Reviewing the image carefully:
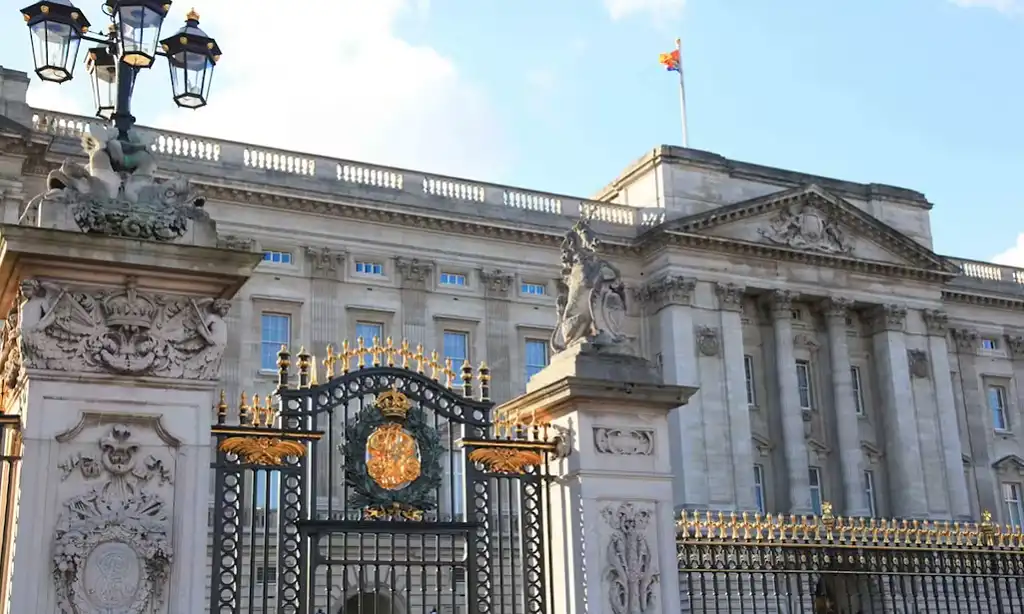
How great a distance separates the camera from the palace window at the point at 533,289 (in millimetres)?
42375

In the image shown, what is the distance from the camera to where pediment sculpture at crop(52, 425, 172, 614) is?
879 cm

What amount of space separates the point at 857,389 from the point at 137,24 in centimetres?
4185

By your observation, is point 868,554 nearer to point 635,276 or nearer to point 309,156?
point 309,156

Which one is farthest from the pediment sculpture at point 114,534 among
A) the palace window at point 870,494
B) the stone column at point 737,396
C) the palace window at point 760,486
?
the palace window at point 870,494

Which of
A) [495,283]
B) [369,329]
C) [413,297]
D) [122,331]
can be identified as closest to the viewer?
[122,331]

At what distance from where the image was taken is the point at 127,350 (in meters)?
9.41

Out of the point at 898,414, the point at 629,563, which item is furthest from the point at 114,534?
the point at 898,414

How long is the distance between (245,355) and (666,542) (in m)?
26.4

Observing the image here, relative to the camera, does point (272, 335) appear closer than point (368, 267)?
Yes

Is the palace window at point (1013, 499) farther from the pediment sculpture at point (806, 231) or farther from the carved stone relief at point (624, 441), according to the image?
the carved stone relief at point (624, 441)

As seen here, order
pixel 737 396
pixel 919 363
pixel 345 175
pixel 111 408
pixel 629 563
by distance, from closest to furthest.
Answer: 1. pixel 111 408
2. pixel 629 563
3. pixel 345 175
4. pixel 737 396
5. pixel 919 363

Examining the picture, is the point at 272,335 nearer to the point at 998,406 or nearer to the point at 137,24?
the point at 137,24

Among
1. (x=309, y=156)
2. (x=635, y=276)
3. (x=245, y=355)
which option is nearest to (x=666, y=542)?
(x=245, y=355)

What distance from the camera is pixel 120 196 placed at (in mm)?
9727
